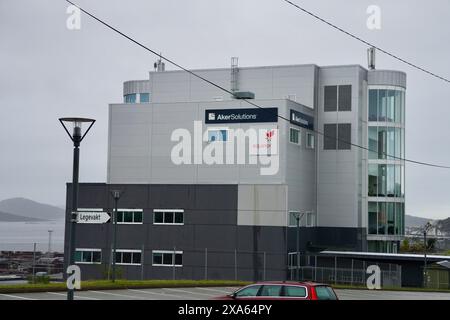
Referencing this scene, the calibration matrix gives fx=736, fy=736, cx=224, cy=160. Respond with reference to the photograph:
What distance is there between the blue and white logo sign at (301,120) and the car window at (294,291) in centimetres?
3905

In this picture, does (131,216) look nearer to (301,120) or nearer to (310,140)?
(301,120)

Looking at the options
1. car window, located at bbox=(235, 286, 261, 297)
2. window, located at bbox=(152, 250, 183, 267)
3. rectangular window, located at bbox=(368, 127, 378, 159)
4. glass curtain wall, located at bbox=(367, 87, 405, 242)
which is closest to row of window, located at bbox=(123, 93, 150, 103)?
window, located at bbox=(152, 250, 183, 267)

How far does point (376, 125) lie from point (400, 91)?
13.3 feet

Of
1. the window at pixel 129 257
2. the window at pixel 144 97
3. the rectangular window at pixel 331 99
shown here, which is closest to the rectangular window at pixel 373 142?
the rectangular window at pixel 331 99

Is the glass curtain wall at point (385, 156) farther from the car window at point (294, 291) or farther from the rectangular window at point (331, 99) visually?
the car window at point (294, 291)

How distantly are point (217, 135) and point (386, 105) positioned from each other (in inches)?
696

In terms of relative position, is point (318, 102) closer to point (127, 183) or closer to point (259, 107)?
point (259, 107)

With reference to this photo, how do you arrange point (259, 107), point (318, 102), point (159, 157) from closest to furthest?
point (259, 107) → point (159, 157) → point (318, 102)

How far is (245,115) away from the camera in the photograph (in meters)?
57.9

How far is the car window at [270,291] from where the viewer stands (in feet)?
67.4

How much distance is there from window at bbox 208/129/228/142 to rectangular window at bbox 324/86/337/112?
1177cm

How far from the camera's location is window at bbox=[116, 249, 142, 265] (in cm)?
6017
